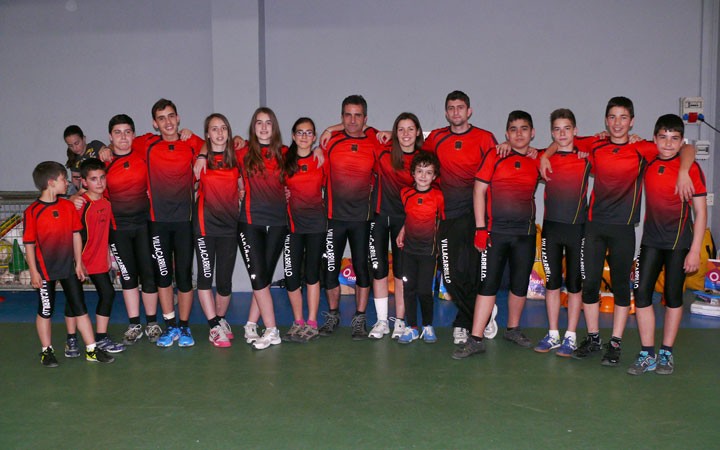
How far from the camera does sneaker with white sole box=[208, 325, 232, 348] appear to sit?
501cm

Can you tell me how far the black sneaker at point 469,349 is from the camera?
468 centimetres

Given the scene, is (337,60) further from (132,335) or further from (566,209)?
Answer: (132,335)

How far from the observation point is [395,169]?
4.98m

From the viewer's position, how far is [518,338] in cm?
504

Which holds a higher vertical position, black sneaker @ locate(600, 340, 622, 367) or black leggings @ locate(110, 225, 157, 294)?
black leggings @ locate(110, 225, 157, 294)

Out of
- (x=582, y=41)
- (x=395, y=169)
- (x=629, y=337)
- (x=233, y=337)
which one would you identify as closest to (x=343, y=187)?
(x=395, y=169)

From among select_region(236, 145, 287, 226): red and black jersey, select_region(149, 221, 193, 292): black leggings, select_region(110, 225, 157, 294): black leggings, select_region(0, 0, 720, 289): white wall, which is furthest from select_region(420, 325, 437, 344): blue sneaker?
select_region(0, 0, 720, 289): white wall

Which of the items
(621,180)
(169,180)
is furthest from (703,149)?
(169,180)

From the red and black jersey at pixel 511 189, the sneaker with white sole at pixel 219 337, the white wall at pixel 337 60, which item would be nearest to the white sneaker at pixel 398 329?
the red and black jersey at pixel 511 189

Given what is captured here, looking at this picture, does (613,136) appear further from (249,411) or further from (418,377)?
(249,411)

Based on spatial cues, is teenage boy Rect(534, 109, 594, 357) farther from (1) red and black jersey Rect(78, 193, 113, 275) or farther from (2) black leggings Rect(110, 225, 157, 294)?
(1) red and black jersey Rect(78, 193, 113, 275)

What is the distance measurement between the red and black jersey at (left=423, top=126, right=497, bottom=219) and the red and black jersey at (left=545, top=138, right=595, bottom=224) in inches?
20.0

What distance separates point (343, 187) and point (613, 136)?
1972mm

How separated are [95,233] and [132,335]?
2.84ft
